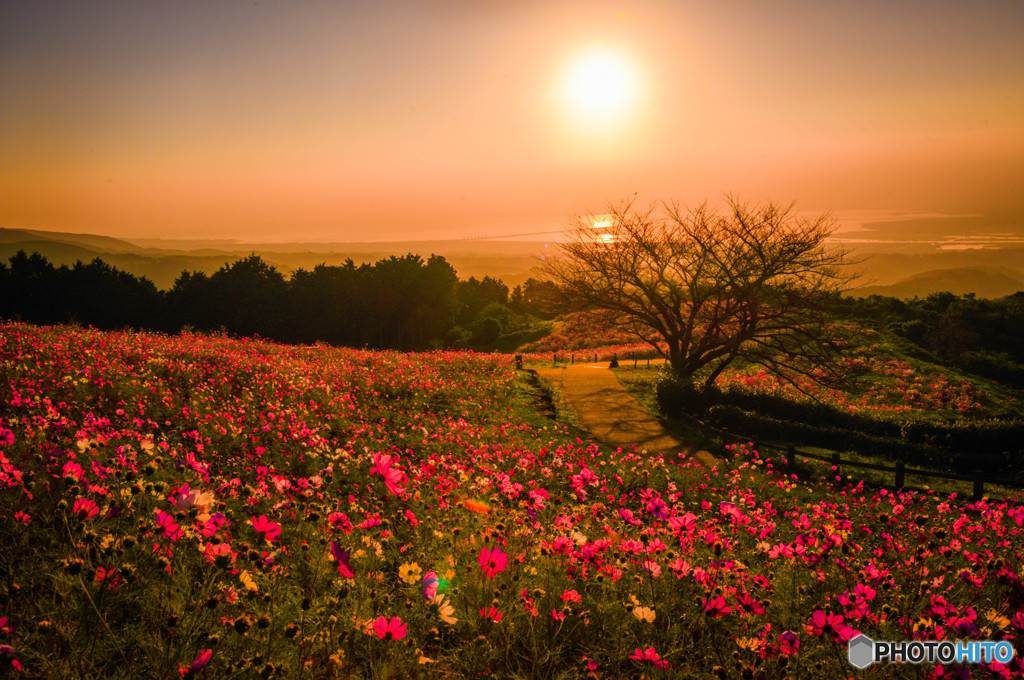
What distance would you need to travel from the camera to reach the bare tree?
18469mm

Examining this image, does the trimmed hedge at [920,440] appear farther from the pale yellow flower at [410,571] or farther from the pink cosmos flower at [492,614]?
the pale yellow flower at [410,571]

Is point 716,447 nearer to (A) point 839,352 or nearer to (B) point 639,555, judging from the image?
(A) point 839,352

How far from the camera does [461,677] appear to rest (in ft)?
9.75

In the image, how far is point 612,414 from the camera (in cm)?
1780

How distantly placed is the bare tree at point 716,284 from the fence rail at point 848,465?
12.5 ft

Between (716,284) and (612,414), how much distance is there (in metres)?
6.87

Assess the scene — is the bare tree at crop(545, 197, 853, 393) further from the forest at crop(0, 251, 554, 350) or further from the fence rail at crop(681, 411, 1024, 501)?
the forest at crop(0, 251, 554, 350)

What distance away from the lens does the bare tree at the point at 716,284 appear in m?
18.5

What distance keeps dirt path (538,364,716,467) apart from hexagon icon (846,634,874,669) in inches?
400

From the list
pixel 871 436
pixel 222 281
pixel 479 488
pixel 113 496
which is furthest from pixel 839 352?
pixel 222 281

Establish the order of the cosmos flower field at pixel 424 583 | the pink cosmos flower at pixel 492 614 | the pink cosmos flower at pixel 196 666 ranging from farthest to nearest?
the pink cosmos flower at pixel 492 614
the cosmos flower field at pixel 424 583
the pink cosmos flower at pixel 196 666

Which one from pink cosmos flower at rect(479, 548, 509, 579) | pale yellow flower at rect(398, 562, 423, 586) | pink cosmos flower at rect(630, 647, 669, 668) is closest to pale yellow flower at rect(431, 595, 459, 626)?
pale yellow flower at rect(398, 562, 423, 586)
